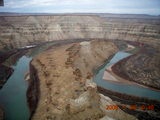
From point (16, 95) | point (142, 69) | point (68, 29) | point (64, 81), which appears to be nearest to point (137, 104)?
point (64, 81)

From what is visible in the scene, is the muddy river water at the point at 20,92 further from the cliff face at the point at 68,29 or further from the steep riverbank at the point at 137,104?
the cliff face at the point at 68,29

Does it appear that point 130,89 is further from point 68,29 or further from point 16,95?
point 68,29

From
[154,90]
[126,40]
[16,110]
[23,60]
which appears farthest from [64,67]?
[126,40]

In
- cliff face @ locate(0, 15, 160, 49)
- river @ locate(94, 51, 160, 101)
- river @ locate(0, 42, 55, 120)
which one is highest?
cliff face @ locate(0, 15, 160, 49)

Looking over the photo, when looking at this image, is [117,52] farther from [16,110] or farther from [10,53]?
[16,110]

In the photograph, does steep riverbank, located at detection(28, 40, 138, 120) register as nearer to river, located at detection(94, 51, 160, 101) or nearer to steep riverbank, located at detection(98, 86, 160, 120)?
river, located at detection(94, 51, 160, 101)

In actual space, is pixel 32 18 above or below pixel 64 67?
above

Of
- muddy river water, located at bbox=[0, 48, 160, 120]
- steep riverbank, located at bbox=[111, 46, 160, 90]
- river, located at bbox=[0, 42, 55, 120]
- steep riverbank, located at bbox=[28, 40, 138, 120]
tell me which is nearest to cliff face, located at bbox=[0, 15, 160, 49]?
steep riverbank, located at bbox=[111, 46, 160, 90]
